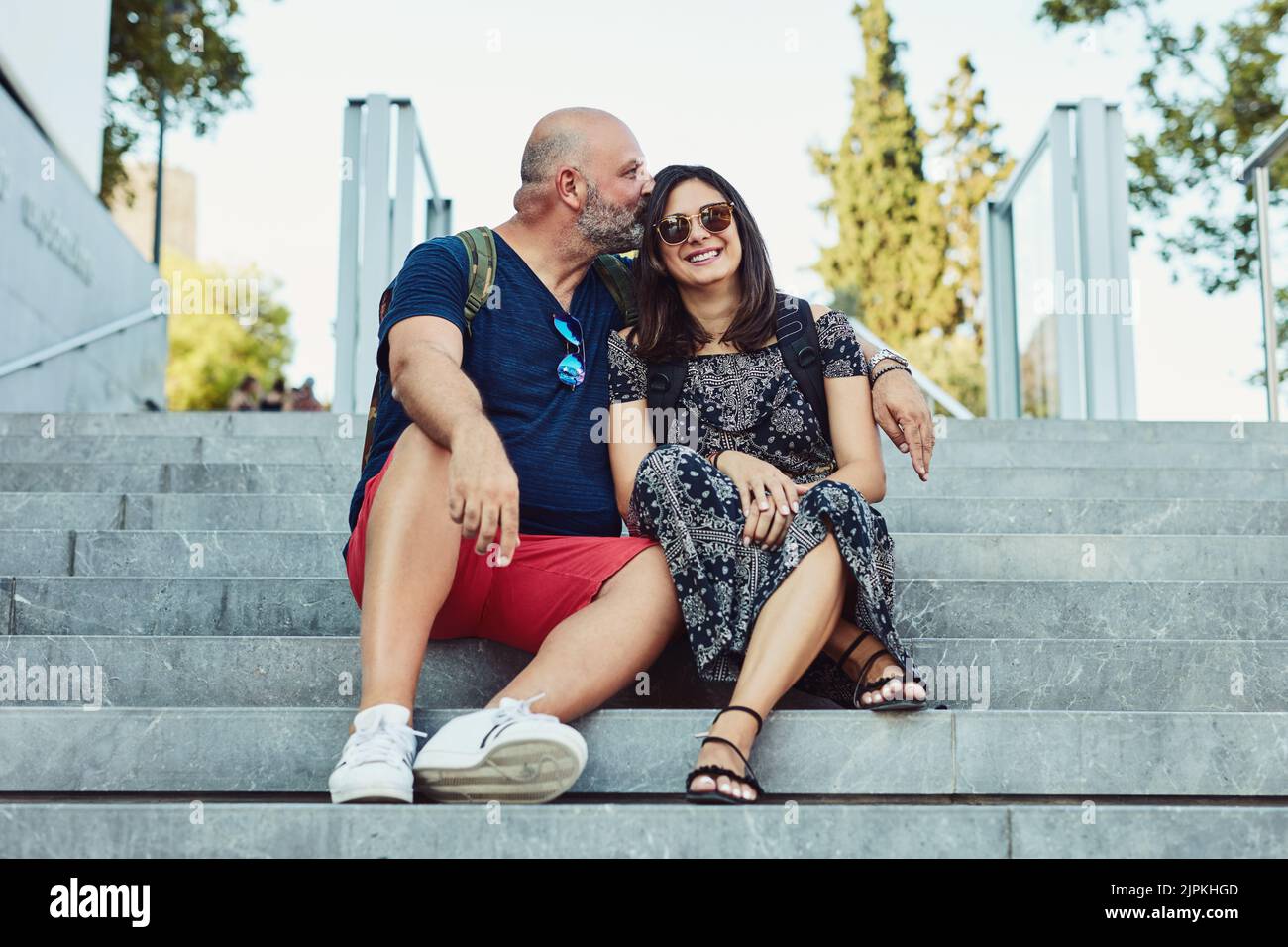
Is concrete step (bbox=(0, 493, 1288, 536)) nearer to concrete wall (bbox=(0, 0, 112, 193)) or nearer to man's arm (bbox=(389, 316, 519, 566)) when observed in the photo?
man's arm (bbox=(389, 316, 519, 566))

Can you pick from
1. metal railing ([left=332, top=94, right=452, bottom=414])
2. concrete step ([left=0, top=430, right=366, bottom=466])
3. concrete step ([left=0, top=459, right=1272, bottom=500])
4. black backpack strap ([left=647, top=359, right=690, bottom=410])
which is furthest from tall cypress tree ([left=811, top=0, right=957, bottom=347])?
black backpack strap ([left=647, top=359, right=690, bottom=410])

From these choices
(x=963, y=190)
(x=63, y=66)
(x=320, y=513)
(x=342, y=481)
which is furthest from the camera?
(x=963, y=190)

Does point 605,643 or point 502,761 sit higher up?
point 605,643

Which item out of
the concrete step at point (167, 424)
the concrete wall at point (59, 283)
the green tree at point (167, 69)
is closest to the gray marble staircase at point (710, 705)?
the concrete step at point (167, 424)

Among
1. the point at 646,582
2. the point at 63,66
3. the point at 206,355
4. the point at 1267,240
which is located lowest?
the point at 646,582

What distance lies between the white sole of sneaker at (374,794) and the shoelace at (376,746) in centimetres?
5

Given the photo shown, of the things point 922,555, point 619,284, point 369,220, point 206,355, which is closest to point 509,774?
point 619,284

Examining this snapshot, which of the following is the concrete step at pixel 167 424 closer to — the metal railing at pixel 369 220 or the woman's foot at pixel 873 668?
the metal railing at pixel 369 220

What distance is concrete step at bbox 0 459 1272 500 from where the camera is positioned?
4367 millimetres

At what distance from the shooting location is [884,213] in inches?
1010

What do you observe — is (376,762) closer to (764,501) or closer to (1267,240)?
(764,501)

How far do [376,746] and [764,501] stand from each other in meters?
0.86

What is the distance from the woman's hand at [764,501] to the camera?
8.61ft
